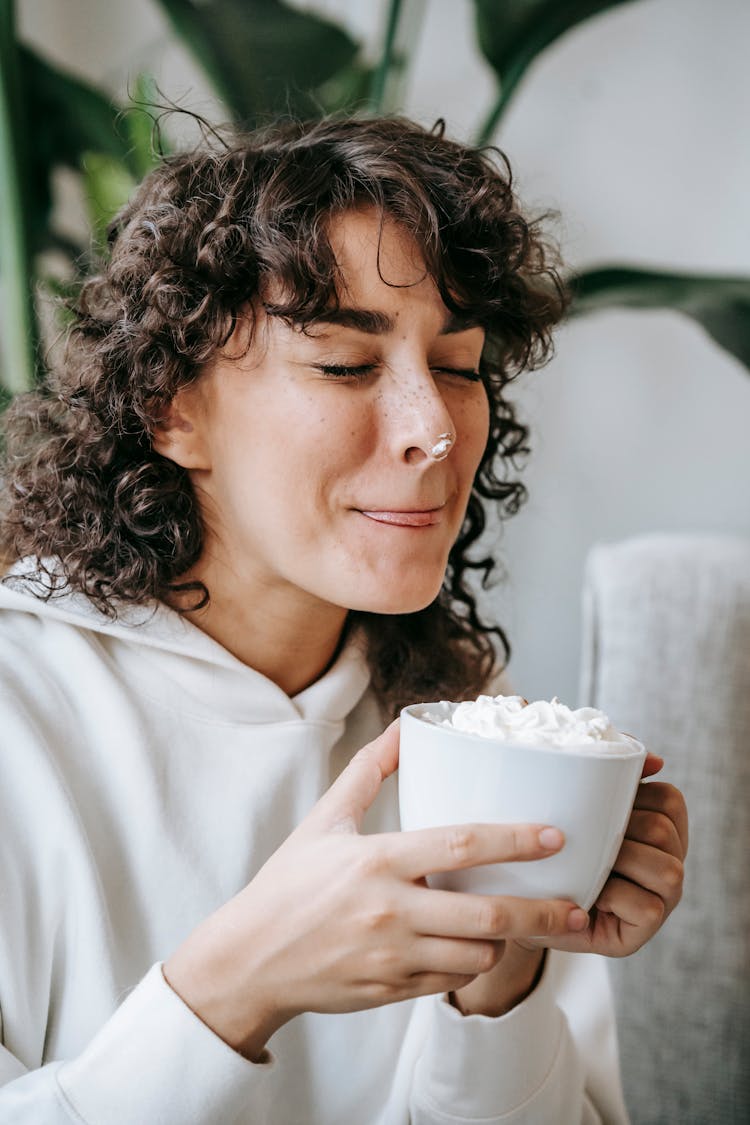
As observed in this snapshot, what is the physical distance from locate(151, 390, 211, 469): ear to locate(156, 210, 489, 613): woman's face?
6cm

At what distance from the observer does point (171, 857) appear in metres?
0.89

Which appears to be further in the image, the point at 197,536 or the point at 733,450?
the point at 733,450

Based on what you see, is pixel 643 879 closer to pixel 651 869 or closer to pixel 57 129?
pixel 651 869


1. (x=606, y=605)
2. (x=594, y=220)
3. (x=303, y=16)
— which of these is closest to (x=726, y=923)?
(x=606, y=605)

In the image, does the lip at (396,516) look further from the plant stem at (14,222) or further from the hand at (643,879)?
the plant stem at (14,222)

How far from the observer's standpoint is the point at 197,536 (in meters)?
0.99

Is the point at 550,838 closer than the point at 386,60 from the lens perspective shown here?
Yes

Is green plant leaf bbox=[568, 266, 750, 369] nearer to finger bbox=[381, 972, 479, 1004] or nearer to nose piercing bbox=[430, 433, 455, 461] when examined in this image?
nose piercing bbox=[430, 433, 455, 461]

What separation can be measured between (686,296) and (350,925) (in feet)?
4.56

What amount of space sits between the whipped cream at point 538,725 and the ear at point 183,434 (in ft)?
1.35

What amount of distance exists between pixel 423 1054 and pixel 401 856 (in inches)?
17.6

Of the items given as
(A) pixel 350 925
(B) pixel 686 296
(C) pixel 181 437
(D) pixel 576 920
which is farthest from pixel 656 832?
(B) pixel 686 296

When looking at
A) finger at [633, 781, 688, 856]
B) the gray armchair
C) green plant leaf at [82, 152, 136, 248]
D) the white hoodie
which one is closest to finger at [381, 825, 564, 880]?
finger at [633, 781, 688, 856]

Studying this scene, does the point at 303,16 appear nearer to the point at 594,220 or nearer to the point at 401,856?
the point at 594,220
